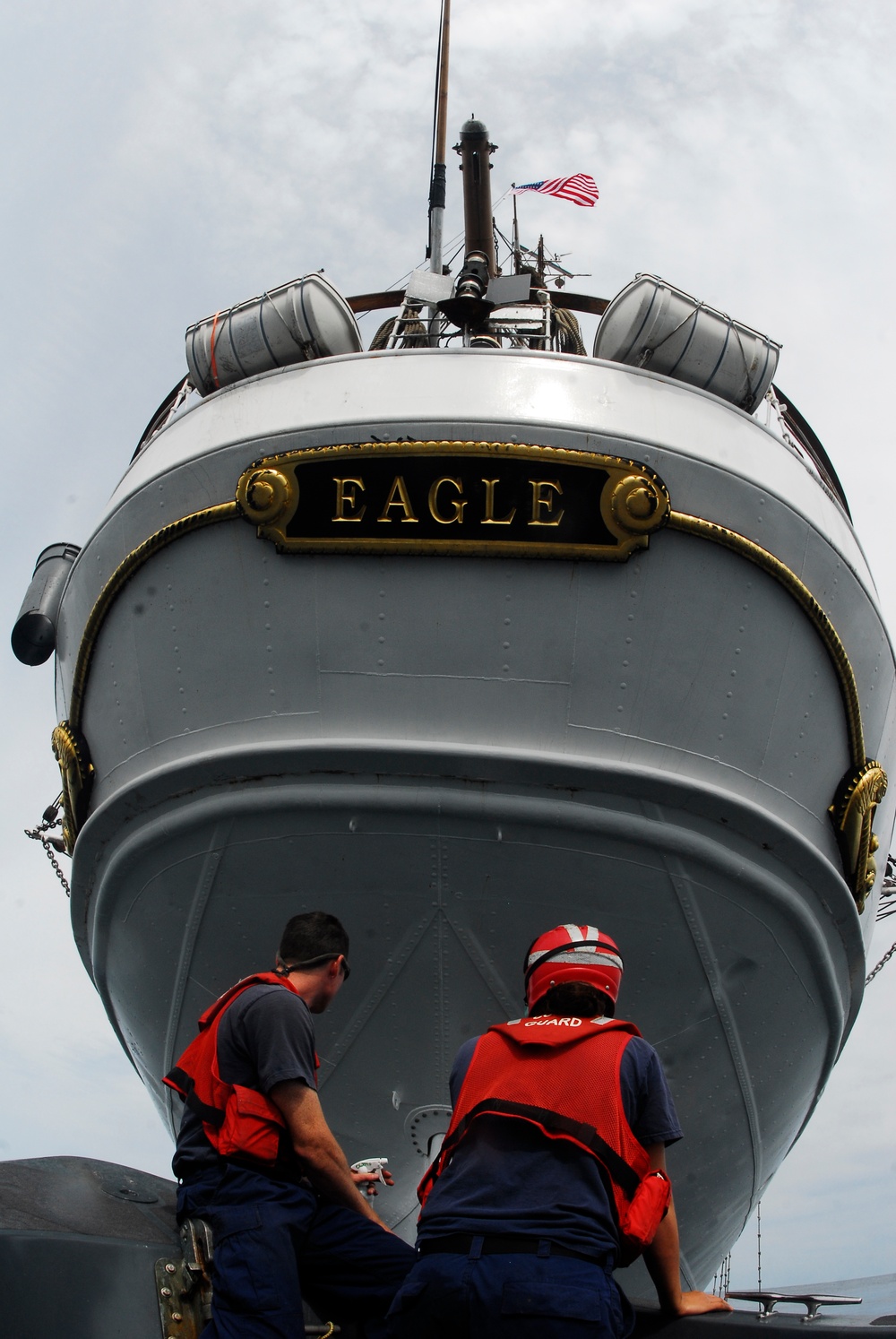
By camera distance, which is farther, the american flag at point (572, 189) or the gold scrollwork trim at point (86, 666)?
the american flag at point (572, 189)

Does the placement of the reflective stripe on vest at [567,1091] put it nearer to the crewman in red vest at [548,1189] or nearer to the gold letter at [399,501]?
the crewman in red vest at [548,1189]

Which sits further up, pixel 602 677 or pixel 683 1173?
pixel 602 677

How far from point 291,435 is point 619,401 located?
1834 mm

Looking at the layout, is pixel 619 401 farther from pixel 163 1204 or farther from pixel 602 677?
pixel 163 1204

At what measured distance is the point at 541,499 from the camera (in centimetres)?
608

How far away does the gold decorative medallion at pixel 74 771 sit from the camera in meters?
7.13

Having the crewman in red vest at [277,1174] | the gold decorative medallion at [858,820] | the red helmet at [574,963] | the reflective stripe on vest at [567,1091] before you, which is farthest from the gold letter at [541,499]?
the reflective stripe on vest at [567,1091]

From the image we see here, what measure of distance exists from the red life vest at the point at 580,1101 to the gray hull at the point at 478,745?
2972 mm

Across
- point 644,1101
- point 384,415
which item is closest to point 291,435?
point 384,415

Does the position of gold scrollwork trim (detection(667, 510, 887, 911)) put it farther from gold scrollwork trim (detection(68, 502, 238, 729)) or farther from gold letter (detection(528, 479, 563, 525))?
gold scrollwork trim (detection(68, 502, 238, 729))

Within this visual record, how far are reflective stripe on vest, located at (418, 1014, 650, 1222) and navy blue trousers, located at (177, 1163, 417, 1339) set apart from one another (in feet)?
1.80

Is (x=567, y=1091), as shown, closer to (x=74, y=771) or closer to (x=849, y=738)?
(x=849, y=738)

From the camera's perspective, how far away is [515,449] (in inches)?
241

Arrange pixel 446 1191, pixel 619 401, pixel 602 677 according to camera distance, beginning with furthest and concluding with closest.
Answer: pixel 619 401
pixel 602 677
pixel 446 1191
